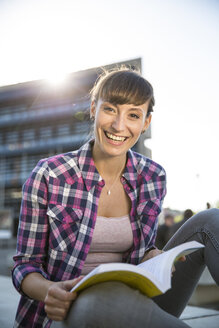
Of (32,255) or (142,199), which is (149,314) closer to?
(32,255)

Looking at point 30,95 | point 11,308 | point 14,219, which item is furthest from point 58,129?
point 11,308

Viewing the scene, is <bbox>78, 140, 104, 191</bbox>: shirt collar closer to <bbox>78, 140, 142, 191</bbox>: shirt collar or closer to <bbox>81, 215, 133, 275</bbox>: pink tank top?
<bbox>78, 140, 142, 191</bbox>: shirt collar

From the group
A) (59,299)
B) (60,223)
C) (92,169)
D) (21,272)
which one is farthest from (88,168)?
(59,299)

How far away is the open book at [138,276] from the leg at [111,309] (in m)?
0.02

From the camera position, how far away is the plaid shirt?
56.7 inches

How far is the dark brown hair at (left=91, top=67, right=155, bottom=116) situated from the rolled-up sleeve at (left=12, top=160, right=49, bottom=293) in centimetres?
41

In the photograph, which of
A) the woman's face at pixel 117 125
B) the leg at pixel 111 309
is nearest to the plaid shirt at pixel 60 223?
the woman's face at pixel 117 125

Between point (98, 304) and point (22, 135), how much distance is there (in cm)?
3869

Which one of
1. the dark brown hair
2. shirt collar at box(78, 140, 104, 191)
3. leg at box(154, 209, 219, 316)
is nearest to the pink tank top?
shirt collar at box(78, 140, 104, 191)

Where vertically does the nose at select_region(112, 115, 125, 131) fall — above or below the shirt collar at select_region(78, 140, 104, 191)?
above

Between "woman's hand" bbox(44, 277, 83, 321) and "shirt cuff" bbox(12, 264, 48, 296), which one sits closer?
"woman's hand" bbox(44, 277, 83, 321)

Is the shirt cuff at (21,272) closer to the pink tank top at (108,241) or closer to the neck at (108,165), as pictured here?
the pink tank top at (108,241)

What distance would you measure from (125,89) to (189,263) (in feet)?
2.74

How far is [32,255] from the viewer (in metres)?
1.45
